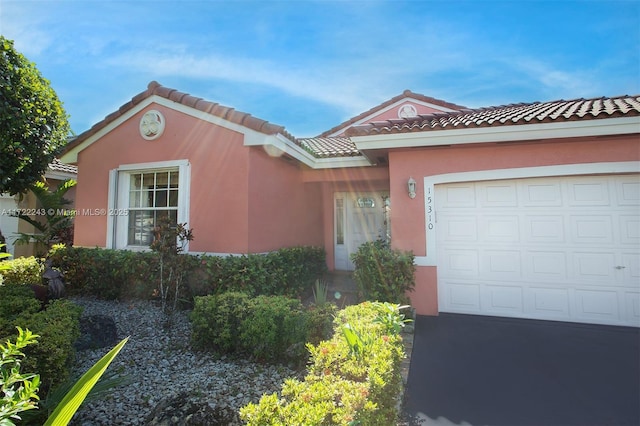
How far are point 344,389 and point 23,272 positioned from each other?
10.1m

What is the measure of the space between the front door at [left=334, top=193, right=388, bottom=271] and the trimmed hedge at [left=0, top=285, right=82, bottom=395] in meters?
8.63

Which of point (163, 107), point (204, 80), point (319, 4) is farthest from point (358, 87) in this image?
point (163, 107)

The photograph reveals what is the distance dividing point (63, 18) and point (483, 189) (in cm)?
986

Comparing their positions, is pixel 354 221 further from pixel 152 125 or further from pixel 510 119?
pixel 152 125

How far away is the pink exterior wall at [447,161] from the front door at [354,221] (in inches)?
170

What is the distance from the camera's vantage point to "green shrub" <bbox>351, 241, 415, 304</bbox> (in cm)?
623

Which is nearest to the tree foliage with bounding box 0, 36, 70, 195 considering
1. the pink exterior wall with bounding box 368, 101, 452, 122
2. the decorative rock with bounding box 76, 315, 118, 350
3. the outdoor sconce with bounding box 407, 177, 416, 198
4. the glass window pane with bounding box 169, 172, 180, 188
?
the glass window pane with bounding box 169, 172, 180, 188

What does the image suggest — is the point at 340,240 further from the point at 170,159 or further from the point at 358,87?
the point at 170,159

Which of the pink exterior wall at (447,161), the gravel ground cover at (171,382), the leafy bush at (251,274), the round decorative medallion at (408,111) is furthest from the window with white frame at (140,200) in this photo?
the round decorative medallion at (408,111)

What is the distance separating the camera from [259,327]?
4.60 m

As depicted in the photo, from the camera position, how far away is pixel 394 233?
280 inches

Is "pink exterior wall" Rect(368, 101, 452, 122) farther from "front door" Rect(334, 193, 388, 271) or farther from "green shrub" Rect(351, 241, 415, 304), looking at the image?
"green shrub" Rect(351, 241, 415, 304)

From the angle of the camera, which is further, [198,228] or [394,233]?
[198,228]

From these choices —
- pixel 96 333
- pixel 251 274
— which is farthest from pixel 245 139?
pixel 96 333
